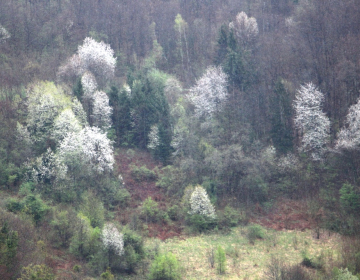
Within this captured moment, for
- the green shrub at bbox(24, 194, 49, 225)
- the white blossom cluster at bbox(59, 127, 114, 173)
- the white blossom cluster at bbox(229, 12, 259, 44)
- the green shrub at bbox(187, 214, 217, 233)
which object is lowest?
the green shrub at bbox(187, 214, 217, 233)

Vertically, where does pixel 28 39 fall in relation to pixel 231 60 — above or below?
above

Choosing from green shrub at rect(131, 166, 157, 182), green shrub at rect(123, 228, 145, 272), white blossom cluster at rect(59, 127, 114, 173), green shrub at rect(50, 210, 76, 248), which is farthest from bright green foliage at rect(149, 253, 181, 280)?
green shrub at rect(131, 166, 157, 182)

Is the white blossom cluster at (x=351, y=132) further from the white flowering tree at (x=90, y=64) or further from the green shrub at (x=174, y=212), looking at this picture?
the white flowering tree at (x=90, y=64)

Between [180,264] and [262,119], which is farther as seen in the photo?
[262,119]

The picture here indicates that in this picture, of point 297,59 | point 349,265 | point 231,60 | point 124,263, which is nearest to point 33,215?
point 124,263

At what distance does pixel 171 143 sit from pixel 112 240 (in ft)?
72.5

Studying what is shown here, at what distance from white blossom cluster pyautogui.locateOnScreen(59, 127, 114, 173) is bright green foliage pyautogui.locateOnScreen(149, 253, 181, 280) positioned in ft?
53.4

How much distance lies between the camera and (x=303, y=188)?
38688mm

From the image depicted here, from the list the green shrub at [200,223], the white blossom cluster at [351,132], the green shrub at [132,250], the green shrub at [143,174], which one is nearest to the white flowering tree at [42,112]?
the green shrub at [143,174]

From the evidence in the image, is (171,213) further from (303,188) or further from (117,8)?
(117,8)

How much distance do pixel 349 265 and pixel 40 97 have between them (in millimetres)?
33766

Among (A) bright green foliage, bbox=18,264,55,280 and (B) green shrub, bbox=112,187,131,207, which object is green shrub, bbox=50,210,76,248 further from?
(B) green shrub, bbox=112,187,131,207

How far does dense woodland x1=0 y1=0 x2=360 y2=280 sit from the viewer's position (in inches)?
1024

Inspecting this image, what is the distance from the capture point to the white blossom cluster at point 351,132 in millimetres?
36000
